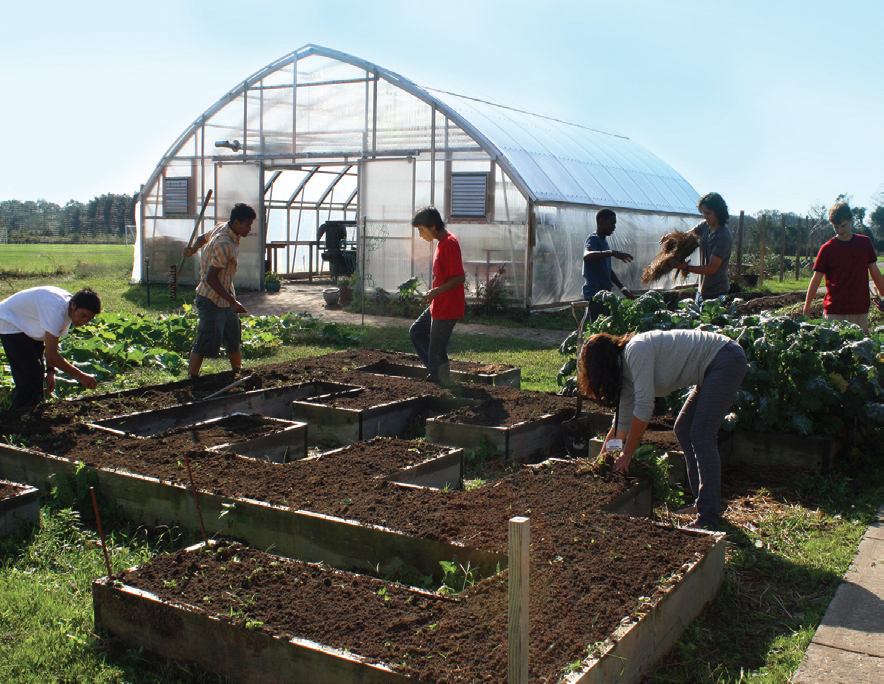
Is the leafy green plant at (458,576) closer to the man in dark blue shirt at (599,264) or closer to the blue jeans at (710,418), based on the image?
the blue jeans at (710,418)

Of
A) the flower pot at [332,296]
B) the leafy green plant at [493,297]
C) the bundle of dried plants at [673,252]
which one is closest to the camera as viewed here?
→ the bundle of dried plants at [673,252]

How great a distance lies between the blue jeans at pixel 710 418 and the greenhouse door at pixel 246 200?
14.7 m

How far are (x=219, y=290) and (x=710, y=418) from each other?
4832 mm

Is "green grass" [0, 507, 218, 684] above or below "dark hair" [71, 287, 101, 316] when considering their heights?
below

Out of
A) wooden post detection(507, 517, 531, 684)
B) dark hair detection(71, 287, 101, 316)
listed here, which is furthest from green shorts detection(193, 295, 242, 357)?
wooden post detection(507, 517, 531, 684)

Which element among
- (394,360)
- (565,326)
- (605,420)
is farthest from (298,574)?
(565,326)

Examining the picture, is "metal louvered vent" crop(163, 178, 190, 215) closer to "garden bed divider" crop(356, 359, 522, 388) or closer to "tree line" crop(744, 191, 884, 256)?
"garden bed divider" crop(356, 359, 522, 388)

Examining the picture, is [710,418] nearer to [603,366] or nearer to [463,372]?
[603,366]

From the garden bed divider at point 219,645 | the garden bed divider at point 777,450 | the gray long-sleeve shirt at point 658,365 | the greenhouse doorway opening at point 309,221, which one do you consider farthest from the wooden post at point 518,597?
the greenhouse doorway opening at point 309,221

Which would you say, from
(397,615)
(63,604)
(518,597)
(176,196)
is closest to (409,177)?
(176,196)

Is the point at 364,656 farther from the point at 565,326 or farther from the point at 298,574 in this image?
the point at 565,326

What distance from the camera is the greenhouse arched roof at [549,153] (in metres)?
14.9

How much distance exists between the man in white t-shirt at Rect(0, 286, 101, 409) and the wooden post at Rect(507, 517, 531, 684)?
465 centimetres

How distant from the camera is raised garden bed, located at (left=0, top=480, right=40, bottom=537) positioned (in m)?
4.35
